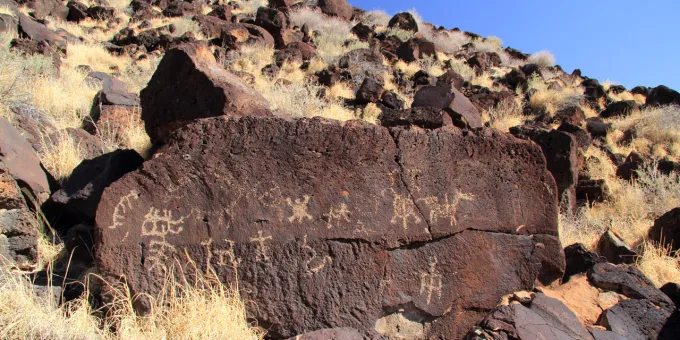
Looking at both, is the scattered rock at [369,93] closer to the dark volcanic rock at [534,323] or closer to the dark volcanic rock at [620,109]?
the dark volcanic rock at [620,109]

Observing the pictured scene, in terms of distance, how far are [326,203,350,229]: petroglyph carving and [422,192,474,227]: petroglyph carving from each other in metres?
0.53

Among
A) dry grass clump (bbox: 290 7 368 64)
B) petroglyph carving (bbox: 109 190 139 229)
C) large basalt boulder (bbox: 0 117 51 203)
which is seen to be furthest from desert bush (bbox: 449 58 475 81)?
petroglyph carving (bbox: 109 190 139 229)

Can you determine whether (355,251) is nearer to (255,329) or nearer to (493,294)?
(255,329)

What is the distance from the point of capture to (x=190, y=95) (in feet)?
13.8

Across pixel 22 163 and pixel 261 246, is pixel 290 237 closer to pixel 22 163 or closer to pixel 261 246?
pixel 261 246

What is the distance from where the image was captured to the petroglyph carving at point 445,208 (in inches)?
129

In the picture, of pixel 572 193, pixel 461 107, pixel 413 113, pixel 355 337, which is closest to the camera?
pixel 355 337

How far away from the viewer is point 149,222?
2959mm

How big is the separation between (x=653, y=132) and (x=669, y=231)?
20.5ft

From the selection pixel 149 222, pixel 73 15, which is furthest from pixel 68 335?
pixel 73 15

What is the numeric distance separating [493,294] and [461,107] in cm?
553

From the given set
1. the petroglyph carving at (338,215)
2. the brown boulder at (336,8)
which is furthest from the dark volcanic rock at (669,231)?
the brown boulder at (336,8)

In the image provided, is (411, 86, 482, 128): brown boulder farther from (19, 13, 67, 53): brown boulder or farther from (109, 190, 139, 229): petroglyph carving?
(19, 13, 67, 53): brown boulder

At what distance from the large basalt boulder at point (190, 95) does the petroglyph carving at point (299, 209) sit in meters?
1.12
